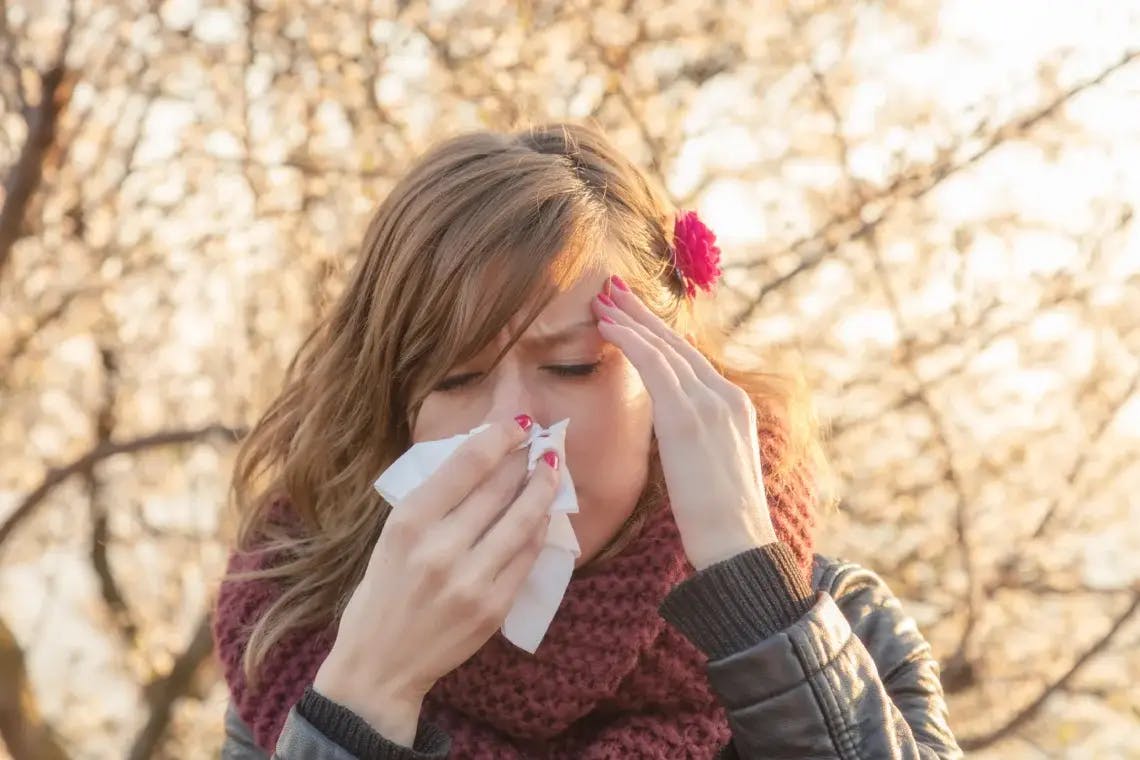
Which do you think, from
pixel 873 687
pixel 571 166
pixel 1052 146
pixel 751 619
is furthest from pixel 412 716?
pixel 1052 146

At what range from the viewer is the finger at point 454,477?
1.47 meters

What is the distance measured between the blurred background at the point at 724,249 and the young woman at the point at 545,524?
144cm

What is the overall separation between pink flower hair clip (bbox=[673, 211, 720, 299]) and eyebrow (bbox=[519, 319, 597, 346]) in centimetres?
39

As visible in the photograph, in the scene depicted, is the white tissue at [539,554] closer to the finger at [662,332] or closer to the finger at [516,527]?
the finger at [516,527]

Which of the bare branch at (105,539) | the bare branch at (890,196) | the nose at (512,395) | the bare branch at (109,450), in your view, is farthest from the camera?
the bare branch at (105,539)

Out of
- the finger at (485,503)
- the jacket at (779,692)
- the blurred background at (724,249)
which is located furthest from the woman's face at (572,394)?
the blurred background at (724,249)

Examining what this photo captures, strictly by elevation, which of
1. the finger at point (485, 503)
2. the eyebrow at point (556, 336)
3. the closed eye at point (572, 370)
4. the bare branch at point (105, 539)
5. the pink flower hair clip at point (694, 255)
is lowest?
the bare branch at point (105, 539)

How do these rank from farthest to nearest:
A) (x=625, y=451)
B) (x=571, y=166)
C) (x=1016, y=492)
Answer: (x=1016, y=492)
(x=571, y=166)
(x=625, y=451)

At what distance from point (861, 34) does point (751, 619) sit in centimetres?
256

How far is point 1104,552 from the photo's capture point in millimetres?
3574

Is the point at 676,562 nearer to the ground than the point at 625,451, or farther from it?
nearer to the ground

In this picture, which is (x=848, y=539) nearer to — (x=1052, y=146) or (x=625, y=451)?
(x=1052, y=146)

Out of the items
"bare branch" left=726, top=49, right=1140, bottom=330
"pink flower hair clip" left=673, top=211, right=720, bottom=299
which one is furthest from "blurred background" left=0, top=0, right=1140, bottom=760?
"pink flower hair clip" left=673, top=211, right=720, bottom=299

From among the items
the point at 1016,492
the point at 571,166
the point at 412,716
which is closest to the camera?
the point at 412,716
